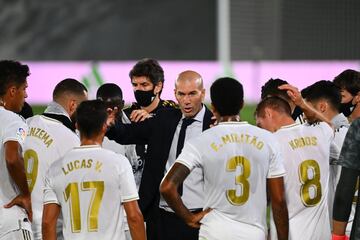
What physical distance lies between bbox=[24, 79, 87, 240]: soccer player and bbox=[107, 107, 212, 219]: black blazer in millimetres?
370

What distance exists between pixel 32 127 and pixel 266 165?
1.98m

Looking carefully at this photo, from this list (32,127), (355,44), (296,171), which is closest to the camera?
(296,171)

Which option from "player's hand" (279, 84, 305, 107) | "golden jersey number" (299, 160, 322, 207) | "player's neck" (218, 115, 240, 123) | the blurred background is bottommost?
"golden jersey number" (299, 160, 322, 207)

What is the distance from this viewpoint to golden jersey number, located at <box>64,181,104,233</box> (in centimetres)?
526

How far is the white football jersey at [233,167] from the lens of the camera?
534cm

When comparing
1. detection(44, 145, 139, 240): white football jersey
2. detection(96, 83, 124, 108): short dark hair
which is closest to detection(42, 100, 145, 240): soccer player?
detection(44, 145, 139, 240): white football jersey

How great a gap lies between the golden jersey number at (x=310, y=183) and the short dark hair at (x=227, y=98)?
0.86 metres

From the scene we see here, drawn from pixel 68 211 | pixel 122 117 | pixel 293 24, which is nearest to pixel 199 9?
pixel 293 24

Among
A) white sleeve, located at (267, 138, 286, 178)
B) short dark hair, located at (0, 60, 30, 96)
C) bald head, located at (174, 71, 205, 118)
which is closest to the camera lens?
white sleeve, located at (267, 138, 286, 178)

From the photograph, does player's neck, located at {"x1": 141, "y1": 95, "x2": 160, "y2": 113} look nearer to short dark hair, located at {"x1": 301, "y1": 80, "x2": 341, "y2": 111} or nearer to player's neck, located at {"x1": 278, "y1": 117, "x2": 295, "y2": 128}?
short dark hair, located at {"x1": 301, "y1": 80, "x2": 341, "y2": 111}

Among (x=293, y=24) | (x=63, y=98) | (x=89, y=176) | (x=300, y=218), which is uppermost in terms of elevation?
(x=293, y=24)

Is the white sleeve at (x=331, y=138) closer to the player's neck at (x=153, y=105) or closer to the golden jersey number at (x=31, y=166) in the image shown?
the player's neck at (x=153, y=105)

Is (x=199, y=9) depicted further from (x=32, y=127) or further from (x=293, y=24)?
(x=32, y=127)

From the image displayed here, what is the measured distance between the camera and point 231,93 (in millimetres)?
5426
